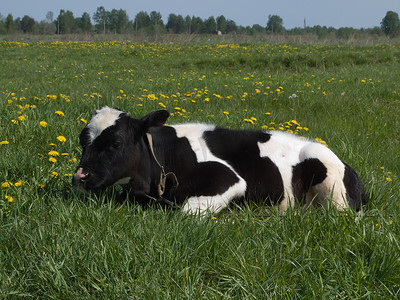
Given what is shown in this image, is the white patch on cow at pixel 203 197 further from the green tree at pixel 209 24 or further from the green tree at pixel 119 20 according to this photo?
the green tree at pixel 209 24

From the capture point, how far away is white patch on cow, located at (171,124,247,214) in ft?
11.2

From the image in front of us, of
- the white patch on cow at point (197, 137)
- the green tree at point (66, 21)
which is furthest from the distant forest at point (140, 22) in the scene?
the white patch on cow at point (197, 137)

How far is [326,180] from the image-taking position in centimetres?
379

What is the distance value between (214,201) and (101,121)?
1.11 meters

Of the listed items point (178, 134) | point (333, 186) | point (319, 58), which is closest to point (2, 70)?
point (319, 58)

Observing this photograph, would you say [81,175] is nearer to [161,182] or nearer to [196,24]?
[161,182]

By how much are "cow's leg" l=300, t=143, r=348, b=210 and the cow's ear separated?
1.43 m

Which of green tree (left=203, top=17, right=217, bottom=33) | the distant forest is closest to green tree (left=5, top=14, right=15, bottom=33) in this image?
the distant forest

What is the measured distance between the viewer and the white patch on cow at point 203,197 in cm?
342

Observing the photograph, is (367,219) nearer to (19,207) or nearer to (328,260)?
(328,260)

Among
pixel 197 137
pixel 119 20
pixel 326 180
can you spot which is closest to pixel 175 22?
pixel 119 20

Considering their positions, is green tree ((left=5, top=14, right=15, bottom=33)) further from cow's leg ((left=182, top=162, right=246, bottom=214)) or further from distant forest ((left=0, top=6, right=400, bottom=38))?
cow's leg ((left=182, top=162, right=246, bottom=214))

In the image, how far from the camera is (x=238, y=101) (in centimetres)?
880

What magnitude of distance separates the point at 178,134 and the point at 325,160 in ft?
4.47
